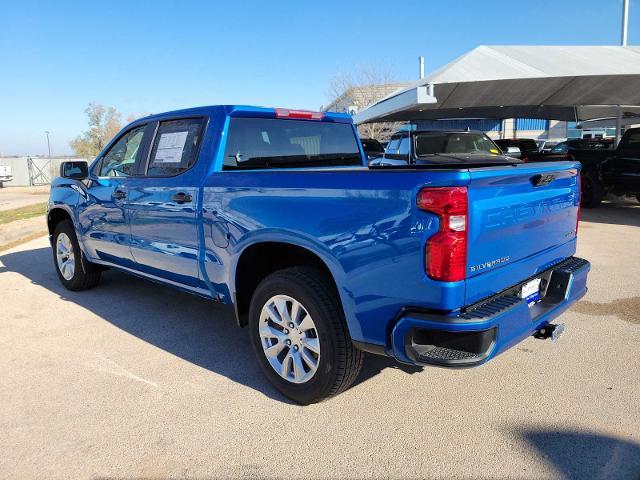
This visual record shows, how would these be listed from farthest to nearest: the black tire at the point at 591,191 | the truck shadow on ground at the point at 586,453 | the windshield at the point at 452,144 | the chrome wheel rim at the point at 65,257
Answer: the black tire at the point at 591,191, the windshield at the point at 452,144, the chrome wheel rim at the point at 65,257, the truck shadow on ground at the point at 586,453

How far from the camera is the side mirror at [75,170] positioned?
5.24 meters

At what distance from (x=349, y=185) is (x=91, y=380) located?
2.45 meters

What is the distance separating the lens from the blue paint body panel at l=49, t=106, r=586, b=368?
248cm

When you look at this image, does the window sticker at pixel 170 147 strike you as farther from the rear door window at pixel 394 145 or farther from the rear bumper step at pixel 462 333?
the rear door window at pixel 394 145

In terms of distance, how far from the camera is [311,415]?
311 cm

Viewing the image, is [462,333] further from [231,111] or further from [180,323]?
[180,323]

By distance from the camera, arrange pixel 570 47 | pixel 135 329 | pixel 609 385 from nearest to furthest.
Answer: pixel 609 385, pixel 135 329, pixel 570 47

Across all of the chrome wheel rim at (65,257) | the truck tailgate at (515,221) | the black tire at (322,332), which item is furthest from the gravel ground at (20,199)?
the truck tailgate at (515,221)

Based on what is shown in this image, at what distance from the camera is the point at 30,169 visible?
108 feet

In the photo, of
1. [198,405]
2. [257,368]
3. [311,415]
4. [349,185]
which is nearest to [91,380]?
[198,405]

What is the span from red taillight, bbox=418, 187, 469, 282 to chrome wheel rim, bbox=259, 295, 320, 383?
922 mm

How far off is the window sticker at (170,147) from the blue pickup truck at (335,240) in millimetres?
17

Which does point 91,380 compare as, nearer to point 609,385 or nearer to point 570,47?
point 609,385

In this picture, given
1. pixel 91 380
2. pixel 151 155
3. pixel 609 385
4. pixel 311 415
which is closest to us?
pixel 311 415
